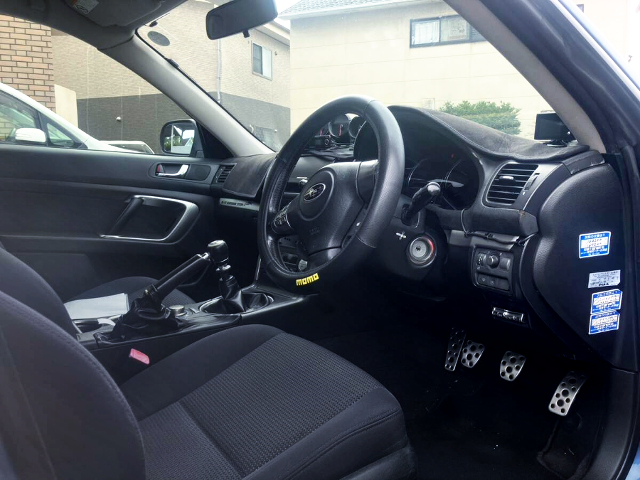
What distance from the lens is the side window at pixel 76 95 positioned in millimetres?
2652

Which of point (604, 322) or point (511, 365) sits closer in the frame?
point (604, 322)

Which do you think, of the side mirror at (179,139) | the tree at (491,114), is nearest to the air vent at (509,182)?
the tree at (491,114)

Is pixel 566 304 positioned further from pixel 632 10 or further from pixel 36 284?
pixel 36 284

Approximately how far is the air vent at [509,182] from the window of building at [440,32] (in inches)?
13.8

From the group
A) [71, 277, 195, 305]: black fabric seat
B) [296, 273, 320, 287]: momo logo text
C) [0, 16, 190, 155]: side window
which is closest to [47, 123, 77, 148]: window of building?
[0, 16, 190, 155]: side window

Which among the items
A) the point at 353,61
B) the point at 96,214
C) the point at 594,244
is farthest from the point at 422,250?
the point at 96,214

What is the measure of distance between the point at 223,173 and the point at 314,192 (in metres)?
1.30

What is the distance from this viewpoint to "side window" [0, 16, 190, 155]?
8.70 ft

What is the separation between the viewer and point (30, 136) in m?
2.79

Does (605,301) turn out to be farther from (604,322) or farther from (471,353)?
(471,353)

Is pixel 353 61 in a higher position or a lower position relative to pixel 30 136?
higher

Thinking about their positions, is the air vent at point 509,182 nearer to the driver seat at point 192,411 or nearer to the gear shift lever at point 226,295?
the driver seat at point 192,411

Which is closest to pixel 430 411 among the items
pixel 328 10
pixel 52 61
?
pixel 328 10

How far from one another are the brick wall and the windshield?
1.47 ft
